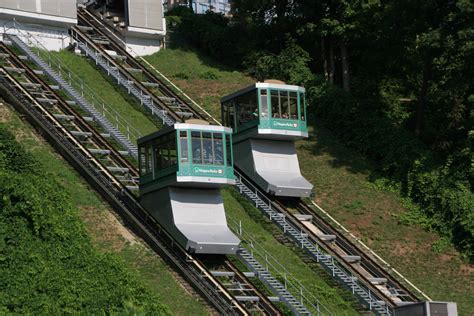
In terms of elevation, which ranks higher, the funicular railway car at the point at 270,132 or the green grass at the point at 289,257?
the funicular railway car at the point at 270,132

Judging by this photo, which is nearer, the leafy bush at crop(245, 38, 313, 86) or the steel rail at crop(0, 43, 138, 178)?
the steel rail at crop(0, 43, 138, 178)

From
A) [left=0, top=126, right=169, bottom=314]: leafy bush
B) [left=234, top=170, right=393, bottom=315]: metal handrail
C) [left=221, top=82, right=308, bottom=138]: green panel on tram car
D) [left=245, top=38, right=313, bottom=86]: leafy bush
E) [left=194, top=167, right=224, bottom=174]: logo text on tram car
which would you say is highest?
[left=245, top=38, right=313, bottom=86]: leafy bush

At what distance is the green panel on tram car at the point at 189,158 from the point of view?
36656 mm

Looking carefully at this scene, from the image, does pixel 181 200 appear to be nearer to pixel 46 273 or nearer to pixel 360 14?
pixel 46 273

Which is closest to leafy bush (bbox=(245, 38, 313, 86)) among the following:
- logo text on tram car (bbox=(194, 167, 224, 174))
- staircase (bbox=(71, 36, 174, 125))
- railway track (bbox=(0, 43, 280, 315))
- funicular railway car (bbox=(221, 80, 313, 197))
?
staircase (bbox=(71, 36, 174, 125))

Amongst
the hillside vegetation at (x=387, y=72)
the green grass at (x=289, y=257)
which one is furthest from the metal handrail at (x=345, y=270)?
the hillside vegetation at (x=387, y=72)

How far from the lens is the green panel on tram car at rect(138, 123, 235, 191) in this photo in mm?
36656

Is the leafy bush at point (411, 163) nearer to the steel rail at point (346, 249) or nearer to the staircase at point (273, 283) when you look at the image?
the steel rail at point (346, 249)

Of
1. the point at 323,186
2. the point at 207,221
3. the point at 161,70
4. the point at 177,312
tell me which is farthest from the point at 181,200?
the point at 161,70

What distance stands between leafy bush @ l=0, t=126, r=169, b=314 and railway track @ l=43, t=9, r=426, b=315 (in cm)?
804

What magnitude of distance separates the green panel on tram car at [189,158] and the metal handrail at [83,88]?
5.98 metres

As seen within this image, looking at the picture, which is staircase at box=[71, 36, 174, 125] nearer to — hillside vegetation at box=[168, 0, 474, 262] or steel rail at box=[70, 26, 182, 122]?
steel rail at box=[70, 26, 182, 122]

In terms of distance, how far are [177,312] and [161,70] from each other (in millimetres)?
24962

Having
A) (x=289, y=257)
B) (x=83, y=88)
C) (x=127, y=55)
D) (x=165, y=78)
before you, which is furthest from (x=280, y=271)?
(x=127, y=55)
